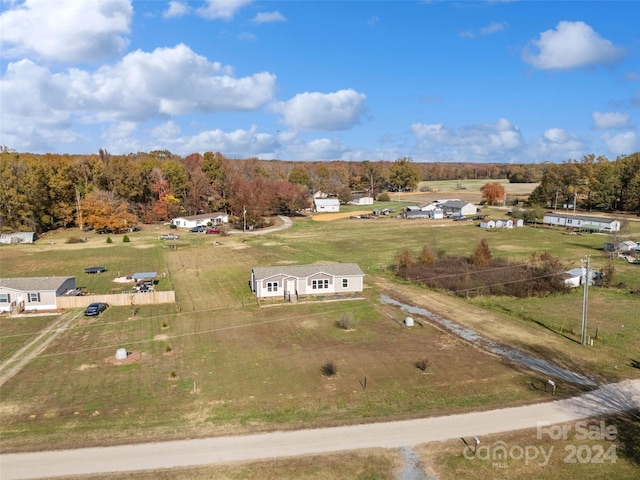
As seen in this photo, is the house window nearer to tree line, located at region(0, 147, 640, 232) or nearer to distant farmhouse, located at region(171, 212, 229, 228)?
tree line, located at region(0, 147, 640, 232)

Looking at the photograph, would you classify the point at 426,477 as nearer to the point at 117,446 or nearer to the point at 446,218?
the point at 117,446

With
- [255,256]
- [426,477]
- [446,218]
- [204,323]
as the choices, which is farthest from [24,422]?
[446,218]

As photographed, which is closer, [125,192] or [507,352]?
[507,352]

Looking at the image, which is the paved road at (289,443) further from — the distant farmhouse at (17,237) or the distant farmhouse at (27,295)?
the distant farmhouse at (17,237)

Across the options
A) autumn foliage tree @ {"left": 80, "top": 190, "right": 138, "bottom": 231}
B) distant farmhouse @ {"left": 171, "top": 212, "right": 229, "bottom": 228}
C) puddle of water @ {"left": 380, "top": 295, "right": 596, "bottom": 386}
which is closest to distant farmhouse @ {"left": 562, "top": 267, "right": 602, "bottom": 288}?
puddle of water @ {"left": 380, "top": 295, "right": 596, "bottom": 386}

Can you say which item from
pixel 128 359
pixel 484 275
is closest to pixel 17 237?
pixel 128 359

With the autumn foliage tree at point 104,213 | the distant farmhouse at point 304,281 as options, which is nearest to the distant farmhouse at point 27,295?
the distant farmhouse at point 304,281

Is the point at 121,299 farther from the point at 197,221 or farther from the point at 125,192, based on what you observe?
the point at 125,192
